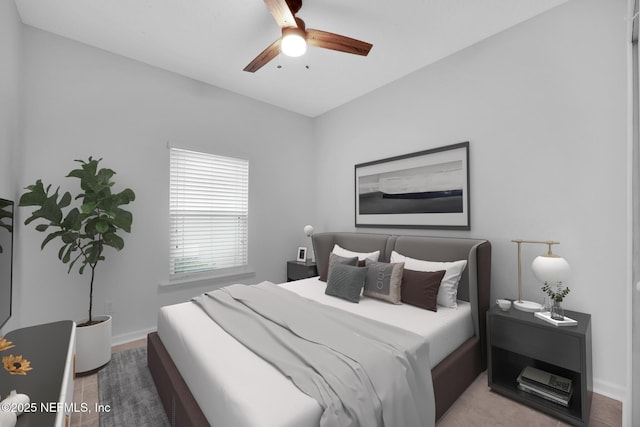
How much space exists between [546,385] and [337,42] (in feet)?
9.42

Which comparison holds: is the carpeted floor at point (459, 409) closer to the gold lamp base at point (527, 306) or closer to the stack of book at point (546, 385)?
the stack of book at point (546, 385)

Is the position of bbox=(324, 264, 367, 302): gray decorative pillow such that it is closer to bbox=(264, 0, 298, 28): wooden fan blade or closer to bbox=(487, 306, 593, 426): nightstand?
bbox=(487, 306, 593, 426): nightstand

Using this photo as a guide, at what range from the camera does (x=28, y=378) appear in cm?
137

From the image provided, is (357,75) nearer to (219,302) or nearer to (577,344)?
(219,302)

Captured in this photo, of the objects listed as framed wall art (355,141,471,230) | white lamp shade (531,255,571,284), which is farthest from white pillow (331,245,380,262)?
white lamp shade (531,255,571,284)

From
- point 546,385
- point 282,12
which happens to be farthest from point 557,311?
point 282,12

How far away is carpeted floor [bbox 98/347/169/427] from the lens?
70.7 inches

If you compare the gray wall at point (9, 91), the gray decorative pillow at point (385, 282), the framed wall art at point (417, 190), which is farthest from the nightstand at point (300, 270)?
the gray wall at point (9, 91)

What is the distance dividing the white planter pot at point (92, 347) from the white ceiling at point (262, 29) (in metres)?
2.61

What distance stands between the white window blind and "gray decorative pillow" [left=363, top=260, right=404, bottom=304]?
1.95 m

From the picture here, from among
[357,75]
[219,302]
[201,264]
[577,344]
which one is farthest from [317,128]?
[577,344]

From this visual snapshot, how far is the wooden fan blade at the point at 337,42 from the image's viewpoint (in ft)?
6.60

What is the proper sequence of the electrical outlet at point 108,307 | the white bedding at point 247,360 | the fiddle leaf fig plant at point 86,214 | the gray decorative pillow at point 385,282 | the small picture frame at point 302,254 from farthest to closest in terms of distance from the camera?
1. the small picture frame at point 302,254
2. the electrical outlet at point 108,307
3. the gray decorative pillow at point 385,282
4. the fiddle leaf fig plant at point 86,214
5. the white bedding at point 247,360

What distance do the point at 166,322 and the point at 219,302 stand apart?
393mm
